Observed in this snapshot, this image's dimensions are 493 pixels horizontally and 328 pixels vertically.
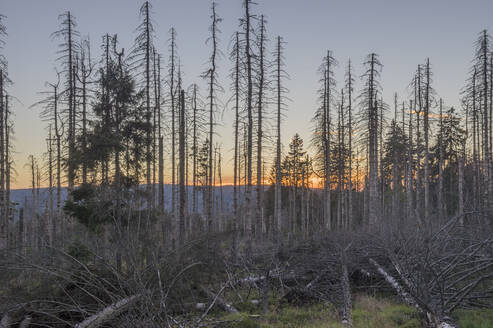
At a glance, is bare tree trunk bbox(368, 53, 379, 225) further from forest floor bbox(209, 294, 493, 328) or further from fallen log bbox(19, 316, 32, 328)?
fallen log bbox(19, 316, 32, 328)

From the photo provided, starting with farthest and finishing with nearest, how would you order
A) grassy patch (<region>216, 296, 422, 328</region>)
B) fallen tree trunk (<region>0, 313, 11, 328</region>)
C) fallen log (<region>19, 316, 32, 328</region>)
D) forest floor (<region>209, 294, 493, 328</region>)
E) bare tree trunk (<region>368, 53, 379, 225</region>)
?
bare tree trunk (<region>368, 53, 379, 225</region>)
grassy patch (<region>216, 296, 422, 328</region>)
forest floor (<region>209, 294, 493, 328</region>)
fallen log (<region>19, 316, 32, 328</region>)
fallen tree trunk (<region>0, 313, 11, 328</region>)

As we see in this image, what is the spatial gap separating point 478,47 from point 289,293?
21.5 metres

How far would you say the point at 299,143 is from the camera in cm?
4197

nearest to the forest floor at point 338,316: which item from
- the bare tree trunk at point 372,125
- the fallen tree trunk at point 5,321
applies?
the fallen tree trunk at point 5,321

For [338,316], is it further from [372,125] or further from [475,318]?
[372,125]

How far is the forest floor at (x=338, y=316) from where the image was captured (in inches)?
262

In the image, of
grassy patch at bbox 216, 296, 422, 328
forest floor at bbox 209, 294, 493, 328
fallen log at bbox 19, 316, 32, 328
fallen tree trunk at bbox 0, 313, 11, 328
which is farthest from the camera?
grassy patch at bbox 216, 296, 422, 328

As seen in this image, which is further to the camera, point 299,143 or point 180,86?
point 299,143

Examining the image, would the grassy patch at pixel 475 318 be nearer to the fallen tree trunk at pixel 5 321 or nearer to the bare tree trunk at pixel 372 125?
the fallen tree trunk at pixel 5 321

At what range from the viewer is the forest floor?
664cm

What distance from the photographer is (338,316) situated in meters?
7.52

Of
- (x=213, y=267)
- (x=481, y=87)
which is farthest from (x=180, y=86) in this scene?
(x=481, y=87)

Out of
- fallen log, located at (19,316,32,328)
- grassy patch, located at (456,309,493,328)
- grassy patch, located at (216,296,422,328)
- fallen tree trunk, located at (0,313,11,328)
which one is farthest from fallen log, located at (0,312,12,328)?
grassy patch, located at (456,309,493,328)

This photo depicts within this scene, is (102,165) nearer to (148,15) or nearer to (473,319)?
(148,15)
